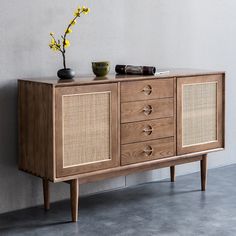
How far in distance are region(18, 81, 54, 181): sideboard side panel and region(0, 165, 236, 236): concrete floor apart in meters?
0.29

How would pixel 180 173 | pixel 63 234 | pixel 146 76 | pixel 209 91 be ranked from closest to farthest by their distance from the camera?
pixel 63 234
pixel 146 76
pixel 209 91
pixel 180 173

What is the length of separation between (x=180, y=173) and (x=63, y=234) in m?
1.50

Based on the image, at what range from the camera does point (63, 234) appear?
3215 millimetres

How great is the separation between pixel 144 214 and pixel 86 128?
0.63 meters

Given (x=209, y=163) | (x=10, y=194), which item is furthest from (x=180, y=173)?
(x=10, y=194)

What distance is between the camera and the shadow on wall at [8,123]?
3502mm

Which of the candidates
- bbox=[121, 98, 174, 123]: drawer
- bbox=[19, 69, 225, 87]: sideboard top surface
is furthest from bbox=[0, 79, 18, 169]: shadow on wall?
bbox=[121, 98, 174, 123]: drawer

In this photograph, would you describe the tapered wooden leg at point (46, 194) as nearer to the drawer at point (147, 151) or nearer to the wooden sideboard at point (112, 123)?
the wooden sideboard at point (112, 123)

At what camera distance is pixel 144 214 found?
3549mm

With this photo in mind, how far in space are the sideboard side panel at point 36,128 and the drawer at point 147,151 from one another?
1.58 ft

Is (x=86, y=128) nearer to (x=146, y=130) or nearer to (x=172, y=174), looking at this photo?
(x=146, y=130)

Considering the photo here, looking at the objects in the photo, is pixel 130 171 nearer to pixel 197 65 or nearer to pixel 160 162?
pixel 160 162

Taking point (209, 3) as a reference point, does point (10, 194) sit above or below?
below

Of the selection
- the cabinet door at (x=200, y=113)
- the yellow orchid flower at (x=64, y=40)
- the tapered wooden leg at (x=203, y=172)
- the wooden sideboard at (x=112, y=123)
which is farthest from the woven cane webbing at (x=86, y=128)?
the tapered wooden leg at (x=203, y=172)
